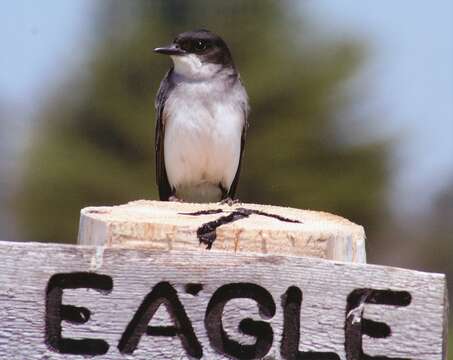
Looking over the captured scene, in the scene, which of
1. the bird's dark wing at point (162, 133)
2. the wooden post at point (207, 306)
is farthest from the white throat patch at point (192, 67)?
the wooden post at point (207, 306)

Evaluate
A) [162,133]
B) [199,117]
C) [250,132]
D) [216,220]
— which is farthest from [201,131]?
[250,132]

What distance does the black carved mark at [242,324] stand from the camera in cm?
325

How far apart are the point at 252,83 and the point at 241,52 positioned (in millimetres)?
871

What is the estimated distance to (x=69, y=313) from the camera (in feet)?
10.7

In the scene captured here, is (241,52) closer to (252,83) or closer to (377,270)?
(252,83)

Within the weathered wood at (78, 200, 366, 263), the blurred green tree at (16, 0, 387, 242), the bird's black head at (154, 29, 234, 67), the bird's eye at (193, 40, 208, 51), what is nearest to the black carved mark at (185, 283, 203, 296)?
the weathered wood at (78, 200, 366, 263)

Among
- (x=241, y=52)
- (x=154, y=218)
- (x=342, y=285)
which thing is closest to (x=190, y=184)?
(x=154, y=218)

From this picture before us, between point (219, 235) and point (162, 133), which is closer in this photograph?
point (219, 235)

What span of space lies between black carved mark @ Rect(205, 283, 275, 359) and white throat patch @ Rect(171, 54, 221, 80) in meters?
4.39

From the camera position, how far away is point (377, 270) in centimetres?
327

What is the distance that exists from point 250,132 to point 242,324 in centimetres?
2133

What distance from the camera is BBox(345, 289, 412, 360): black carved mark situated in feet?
10.8

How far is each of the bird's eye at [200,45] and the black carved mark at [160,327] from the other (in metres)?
4.47

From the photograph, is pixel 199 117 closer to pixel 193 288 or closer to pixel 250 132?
pixel 193 288
